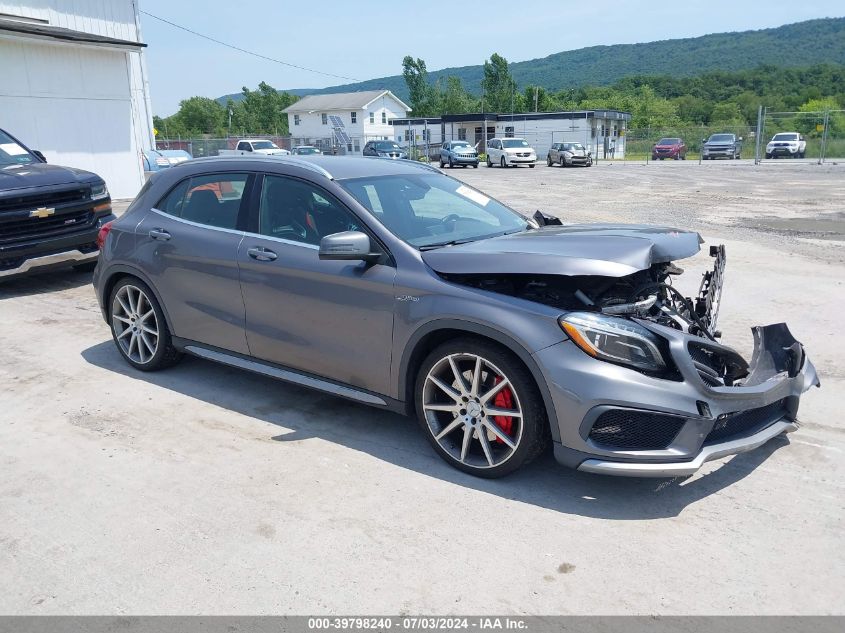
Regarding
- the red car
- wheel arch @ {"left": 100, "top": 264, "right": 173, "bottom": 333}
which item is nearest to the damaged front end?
wheel arch @ {"left": 100, "top": 264, "right": 173, "bottom": 333}

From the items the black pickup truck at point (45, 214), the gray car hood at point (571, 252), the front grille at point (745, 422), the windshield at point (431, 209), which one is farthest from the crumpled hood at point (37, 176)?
the front grille at point (745, 422)

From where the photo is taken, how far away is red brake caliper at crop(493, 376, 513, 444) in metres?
3.72

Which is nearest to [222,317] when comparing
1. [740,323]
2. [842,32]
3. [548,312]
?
[548,312]

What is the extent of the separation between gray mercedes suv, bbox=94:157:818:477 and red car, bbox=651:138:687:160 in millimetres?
48540

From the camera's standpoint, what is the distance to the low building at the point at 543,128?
6050 cm

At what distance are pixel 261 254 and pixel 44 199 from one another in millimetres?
5133

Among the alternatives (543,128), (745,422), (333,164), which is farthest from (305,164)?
(543,128)

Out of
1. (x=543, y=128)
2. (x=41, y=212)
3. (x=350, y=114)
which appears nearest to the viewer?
(x=41, y=212)

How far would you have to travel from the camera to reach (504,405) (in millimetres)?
3758

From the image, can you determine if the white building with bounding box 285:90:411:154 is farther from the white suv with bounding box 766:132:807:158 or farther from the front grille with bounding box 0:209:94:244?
the front grille with bounding box 0:209:94:244

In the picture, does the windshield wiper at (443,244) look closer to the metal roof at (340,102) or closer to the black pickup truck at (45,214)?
the black pickup truck at (45,214)

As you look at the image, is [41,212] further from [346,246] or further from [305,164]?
[346,246]

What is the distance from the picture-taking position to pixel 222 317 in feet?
16.3

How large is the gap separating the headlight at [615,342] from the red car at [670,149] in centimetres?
5025
